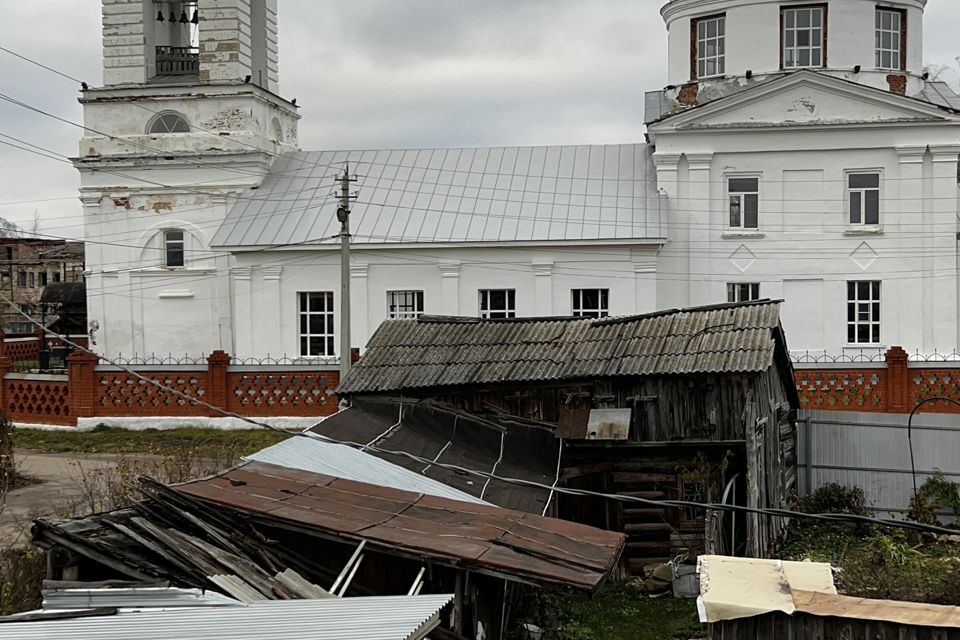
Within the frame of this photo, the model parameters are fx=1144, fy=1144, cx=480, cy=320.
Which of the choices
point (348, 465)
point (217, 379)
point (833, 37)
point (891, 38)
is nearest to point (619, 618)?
point (348, 465)

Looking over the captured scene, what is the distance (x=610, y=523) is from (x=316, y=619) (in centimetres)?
686

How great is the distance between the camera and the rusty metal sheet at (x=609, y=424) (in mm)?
12500

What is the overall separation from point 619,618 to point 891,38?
1864 centimetres

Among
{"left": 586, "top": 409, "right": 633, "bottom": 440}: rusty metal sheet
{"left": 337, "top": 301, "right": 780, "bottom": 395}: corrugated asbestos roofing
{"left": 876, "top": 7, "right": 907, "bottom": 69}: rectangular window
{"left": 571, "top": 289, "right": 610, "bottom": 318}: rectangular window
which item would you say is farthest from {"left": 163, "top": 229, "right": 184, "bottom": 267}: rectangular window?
{"left": 586, "top": 409, "right": 633, "bottom": 440}: rusty metal sheet

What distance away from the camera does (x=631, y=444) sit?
1287 cm

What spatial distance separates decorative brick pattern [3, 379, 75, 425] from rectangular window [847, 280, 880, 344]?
16.5m

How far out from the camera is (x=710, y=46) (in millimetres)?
26125

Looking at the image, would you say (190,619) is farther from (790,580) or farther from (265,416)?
(265,416)

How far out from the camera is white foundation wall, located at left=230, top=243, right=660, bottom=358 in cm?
2456

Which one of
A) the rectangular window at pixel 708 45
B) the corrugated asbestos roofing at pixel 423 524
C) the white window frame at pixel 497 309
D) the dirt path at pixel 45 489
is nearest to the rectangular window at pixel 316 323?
the white window frame at pixel 497 309

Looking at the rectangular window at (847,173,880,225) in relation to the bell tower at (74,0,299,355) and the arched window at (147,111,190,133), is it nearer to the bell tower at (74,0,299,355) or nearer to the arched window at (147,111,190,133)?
the bell tower at (74,0,299,355)

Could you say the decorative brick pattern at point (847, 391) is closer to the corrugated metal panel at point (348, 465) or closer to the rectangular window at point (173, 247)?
the corrugated metal panel at point (348, 465)

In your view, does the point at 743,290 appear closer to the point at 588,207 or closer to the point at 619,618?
the point at 588,207

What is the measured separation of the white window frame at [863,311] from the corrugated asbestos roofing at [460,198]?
4.49m
